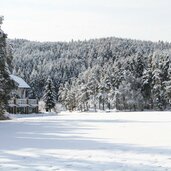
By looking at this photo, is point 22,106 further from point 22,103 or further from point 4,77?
point 4,77

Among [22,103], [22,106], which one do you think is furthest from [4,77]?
[22,103]

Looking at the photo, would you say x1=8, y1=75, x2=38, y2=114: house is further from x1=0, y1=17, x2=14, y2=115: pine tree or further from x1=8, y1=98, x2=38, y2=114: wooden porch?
x1=0, y1=17, x2=14, y2=115: pine tree

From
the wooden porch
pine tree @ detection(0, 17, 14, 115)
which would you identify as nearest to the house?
the wooden porch

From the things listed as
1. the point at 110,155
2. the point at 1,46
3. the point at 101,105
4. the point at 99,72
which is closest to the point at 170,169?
the point at 110,155

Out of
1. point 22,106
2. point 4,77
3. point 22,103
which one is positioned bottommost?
point 22,106

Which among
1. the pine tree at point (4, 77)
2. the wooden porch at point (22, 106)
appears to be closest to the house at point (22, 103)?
the wooden porch at point (22, 106)

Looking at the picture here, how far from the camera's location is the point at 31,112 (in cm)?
7869

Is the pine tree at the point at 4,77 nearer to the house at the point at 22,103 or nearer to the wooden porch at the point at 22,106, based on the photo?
the house at the point at 22,103

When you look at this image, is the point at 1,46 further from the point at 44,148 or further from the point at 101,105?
the point at 101,105

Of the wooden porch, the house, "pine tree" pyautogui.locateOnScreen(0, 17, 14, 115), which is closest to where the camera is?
"pine tree" pyautogui.locateOnScreen(0, 17, 14, 115)

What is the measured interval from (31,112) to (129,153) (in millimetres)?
66619

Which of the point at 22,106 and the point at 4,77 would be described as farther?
the point at 22,106

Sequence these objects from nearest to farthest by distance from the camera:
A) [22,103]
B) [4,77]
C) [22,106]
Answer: [4,77], [22,106], [22,103]

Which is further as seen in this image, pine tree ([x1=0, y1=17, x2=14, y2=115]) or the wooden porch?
the wooden porch
